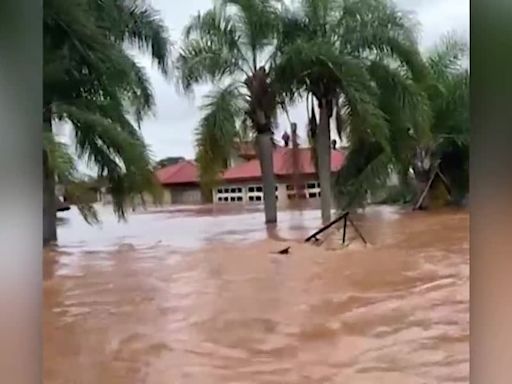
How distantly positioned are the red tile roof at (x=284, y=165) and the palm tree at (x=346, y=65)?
21 millimetres

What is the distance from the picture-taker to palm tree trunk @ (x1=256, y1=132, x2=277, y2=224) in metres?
1.62

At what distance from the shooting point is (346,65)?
1619 millimetres

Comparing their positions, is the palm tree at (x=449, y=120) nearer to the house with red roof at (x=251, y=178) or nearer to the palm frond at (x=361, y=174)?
the palm frond at (x=361, y=174)

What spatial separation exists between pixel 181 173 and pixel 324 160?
0.33 metres

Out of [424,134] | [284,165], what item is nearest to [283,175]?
[284,165]

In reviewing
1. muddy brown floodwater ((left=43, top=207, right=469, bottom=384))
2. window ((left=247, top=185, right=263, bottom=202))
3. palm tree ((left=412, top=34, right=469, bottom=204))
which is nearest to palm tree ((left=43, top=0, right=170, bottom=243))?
muddy brown floodwater ((left=43, top=207, right=469, bottom=384))

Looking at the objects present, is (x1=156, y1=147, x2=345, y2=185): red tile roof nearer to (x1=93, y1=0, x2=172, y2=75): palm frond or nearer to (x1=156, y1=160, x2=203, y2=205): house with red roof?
(x1=156, y1=160, x2=203, y2=205): house with red roof

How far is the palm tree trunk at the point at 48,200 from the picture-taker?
1641 millimetres

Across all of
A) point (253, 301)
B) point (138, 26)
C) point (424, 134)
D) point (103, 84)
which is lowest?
point (253, 301)

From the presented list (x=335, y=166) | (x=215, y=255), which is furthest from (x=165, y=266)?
(x=335, y=166)

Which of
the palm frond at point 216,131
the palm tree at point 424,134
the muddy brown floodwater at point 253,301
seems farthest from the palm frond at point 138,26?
the palm tree at point 424,134

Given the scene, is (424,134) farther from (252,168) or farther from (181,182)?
(181,182)
